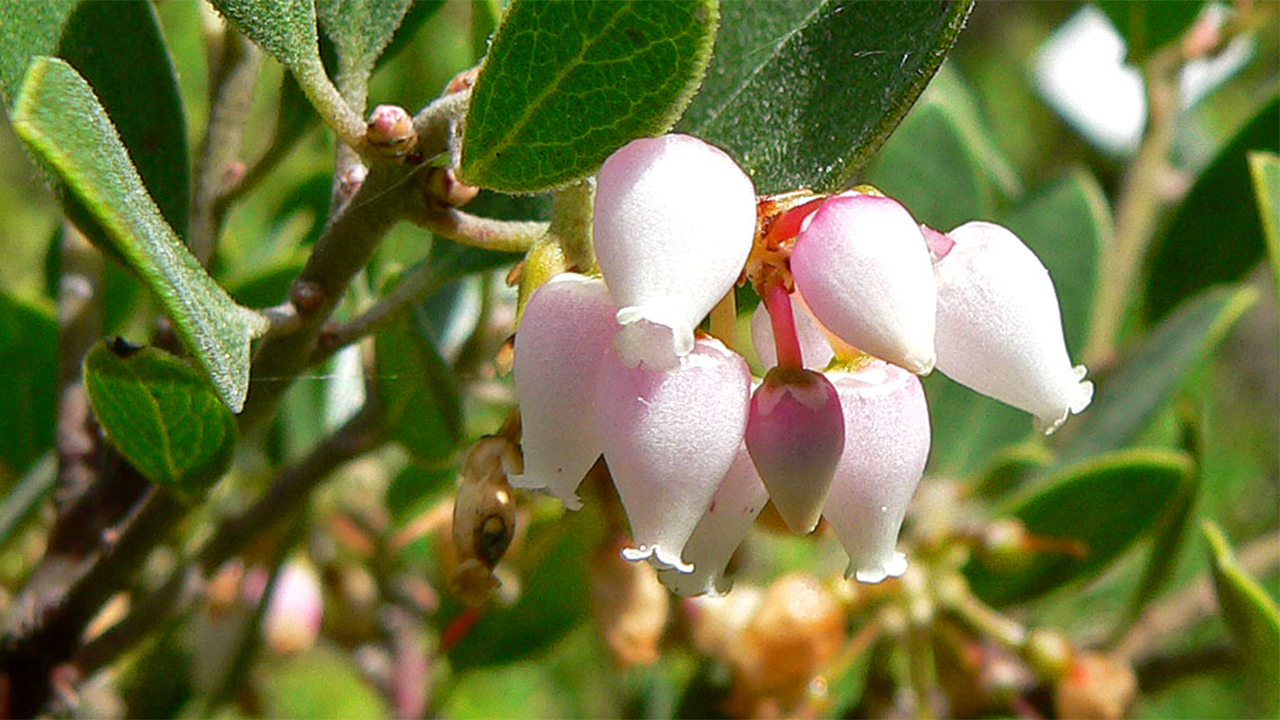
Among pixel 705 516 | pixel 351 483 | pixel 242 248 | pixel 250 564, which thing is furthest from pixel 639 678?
pixel 705 516

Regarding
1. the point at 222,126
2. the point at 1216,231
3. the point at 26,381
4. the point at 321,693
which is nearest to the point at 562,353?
the point at 222,126

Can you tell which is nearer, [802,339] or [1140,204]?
[802,339]

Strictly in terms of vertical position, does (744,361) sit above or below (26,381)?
above

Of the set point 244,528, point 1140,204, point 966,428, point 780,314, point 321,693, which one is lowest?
point 321,693

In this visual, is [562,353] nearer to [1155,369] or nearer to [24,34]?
[24,34]

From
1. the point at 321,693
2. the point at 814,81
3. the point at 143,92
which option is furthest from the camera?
the point at 321,693

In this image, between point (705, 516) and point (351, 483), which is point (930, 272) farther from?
point (351, 483)
